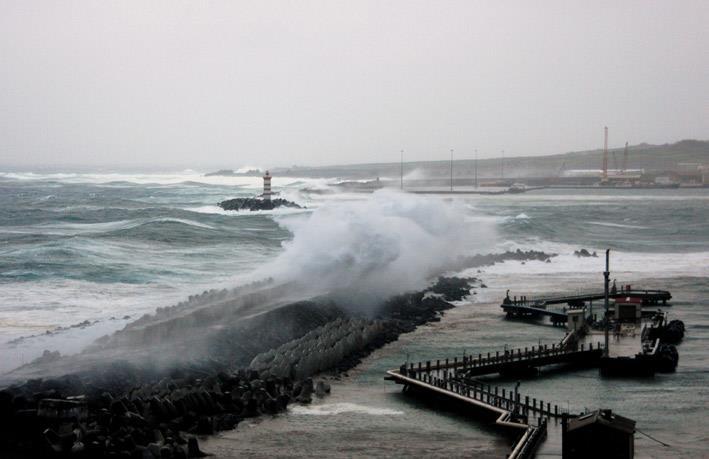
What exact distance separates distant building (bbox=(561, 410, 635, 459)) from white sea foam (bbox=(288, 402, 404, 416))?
5.76 metres

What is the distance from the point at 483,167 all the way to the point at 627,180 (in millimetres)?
57986

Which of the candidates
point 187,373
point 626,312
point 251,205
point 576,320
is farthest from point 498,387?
point 251,205

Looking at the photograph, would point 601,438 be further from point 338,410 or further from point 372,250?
point 372,250

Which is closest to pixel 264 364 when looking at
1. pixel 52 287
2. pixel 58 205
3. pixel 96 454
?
pixel 96 454

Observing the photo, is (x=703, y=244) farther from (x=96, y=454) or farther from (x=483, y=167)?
(x=483, y=167)

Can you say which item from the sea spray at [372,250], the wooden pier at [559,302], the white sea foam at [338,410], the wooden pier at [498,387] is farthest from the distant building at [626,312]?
the white sea foam at [338,410]

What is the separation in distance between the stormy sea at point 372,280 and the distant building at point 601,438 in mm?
1969

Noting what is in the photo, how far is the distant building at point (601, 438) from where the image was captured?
46.2 ft

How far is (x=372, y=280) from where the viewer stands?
36.2 metres

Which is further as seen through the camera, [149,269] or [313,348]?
[149,269]

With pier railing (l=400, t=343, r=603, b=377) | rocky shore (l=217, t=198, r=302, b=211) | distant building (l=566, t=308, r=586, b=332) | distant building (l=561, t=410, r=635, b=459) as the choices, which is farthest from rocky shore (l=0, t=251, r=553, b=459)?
rocky shore (l=217, t=198, r=302, b=211)

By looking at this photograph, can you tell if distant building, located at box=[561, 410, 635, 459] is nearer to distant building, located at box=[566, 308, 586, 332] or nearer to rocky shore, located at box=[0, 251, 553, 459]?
rocky shore, located at box=[0, 251, 553, 459]

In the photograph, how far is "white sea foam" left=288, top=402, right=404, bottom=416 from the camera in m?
19.4

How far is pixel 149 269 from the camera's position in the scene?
4025cm
